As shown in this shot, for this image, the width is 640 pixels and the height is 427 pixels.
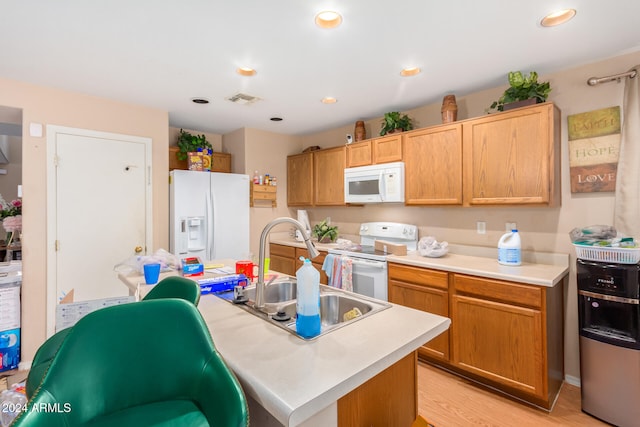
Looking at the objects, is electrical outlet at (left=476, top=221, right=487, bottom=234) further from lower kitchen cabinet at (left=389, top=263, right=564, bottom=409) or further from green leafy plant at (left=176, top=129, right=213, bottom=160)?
green leafy plant at (left=176, top=129, right=213, bottom=160)

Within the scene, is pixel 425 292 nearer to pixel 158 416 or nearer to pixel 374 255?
pixel 374 255

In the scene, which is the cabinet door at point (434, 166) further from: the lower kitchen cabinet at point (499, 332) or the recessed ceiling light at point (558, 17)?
the recessed ceiling light at point (558, 17)

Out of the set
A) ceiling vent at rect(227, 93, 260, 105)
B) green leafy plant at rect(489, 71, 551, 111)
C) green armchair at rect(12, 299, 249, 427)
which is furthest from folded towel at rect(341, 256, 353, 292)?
green armchair at rect(12, 299, 249, 427)

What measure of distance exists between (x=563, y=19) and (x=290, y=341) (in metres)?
2.30

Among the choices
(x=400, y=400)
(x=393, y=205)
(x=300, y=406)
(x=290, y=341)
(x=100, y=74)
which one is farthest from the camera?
(x=393, y=205)

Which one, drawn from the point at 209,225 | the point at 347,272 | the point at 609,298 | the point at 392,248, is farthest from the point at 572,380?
the point at 209,225

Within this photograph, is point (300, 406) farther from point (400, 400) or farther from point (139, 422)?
point (400, 400)

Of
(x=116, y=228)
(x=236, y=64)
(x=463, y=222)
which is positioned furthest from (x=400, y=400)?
(x=116, y=228)

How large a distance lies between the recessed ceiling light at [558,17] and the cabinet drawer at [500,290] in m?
1.64

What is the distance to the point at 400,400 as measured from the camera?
1.31 m

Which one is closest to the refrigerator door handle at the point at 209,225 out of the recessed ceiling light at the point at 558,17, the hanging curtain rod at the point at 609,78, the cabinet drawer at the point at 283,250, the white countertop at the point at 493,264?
the cabinet drawer at the point at 283,250

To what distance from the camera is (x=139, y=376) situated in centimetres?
93

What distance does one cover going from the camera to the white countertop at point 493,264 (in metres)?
2.11

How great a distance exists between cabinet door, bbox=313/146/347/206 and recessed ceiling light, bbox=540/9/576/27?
7.49ft
